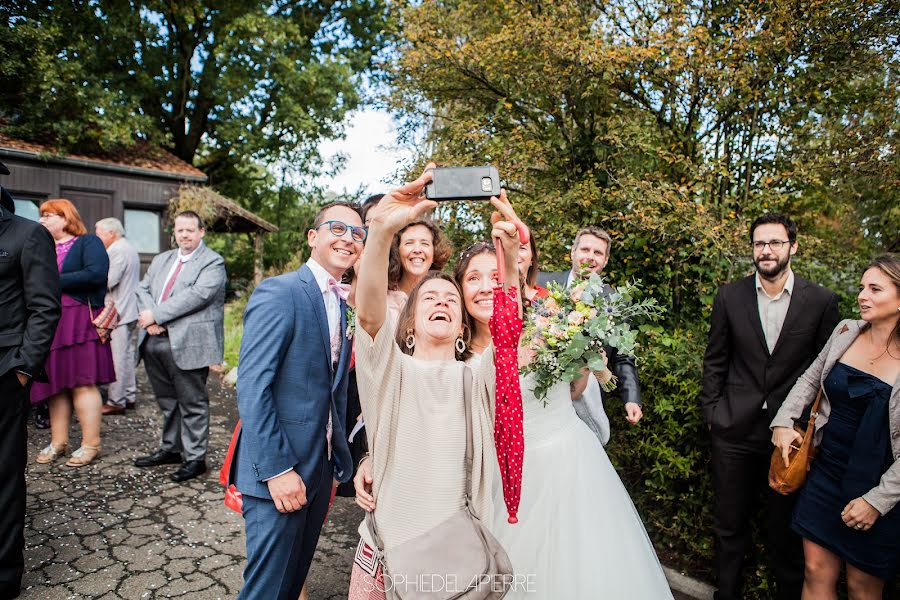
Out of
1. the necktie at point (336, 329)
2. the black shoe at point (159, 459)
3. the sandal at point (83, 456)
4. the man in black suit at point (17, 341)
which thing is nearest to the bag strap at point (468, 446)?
the necktie at point (336, 329)

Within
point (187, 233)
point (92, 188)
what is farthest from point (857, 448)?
point (92, 188)

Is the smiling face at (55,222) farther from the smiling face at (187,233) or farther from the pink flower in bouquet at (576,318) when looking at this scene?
the pink flower in bouquet at (576,318)

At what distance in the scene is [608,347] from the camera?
3.60 metres

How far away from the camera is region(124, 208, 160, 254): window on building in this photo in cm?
1662

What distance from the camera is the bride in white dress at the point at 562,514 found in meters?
2.48

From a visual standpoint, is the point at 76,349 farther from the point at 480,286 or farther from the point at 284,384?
the point at 480,286

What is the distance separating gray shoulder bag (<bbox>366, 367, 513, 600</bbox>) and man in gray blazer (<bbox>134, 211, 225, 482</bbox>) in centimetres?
376

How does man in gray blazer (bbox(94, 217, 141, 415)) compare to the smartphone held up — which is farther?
man in gray blazer (bbox(94, 217, 141, 415))

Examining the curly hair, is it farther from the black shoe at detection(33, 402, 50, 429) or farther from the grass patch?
the grass patch

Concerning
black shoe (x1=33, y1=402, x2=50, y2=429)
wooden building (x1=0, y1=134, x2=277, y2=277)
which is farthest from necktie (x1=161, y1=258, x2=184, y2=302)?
wooden building (x1=0, y1=134, x2=277, y2=277)

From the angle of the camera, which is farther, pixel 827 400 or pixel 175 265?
pixel 175 265

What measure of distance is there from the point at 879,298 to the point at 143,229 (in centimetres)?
1832

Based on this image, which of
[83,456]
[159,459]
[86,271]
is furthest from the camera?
[86,271]

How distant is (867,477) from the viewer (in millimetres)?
2695
